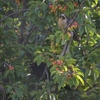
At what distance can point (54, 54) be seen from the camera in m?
3.73

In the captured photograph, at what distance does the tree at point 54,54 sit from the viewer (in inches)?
122

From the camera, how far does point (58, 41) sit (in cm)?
317

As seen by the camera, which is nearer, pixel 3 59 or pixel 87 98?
pixel 3 59

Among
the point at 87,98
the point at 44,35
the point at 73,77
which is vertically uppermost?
the point at 44,35

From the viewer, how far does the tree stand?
3109 mm

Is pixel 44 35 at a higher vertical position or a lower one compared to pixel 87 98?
higher

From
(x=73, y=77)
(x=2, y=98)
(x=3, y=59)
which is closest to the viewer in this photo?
(x=73, y=77)

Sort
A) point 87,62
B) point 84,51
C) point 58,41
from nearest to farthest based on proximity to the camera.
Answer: point 58,41, point 87,62, point 84,51

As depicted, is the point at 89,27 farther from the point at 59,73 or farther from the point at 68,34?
the point at 59,73

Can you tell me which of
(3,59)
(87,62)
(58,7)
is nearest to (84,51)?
(87,62)

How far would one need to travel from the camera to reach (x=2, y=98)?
14.9 feet

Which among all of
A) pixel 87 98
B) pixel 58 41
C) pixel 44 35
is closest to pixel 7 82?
pixel 44 35

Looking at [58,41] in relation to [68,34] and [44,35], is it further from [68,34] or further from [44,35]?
[44,35]

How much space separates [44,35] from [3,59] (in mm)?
767
